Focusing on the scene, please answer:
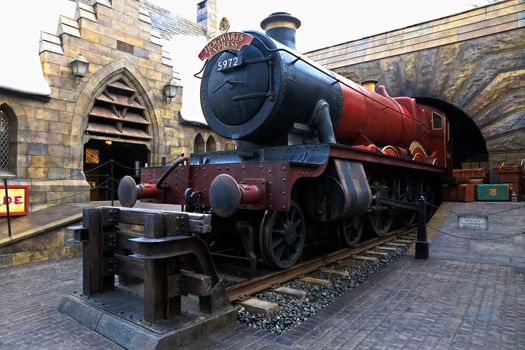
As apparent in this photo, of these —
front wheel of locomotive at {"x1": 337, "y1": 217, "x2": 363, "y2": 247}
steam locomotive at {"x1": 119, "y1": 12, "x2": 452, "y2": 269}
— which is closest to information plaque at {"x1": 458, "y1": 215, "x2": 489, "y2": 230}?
steam locomotive at {"x1": 119, "y1": 12, "x2": 452, "y2": 269}

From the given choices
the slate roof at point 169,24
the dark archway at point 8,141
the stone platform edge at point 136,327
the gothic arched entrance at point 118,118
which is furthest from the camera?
the slate roof at point 169,24

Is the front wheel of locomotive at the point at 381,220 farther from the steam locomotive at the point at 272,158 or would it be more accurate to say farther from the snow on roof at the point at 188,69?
the snow on roof at the point at 188,69

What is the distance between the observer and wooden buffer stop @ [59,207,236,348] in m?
2.71

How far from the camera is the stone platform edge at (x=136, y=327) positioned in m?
2.56

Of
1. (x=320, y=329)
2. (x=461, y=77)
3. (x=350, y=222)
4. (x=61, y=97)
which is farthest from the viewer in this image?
(x=461, y=77)

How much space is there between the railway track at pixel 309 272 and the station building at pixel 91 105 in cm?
492

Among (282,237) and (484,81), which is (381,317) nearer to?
(282,237)

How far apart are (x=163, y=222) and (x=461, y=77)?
1139 centimetres

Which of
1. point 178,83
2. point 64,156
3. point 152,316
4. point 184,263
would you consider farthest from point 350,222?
point 178,83

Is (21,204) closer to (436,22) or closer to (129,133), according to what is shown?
(129,133)

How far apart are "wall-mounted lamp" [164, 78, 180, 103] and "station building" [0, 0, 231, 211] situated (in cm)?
3

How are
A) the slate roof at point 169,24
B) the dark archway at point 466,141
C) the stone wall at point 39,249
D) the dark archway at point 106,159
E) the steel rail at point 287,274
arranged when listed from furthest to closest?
the dark archway at point 466,141, the slate roof at point 169,24, the dark archway at point 106,159, the stone wall at point 39,249, the steel rail at point 287,274

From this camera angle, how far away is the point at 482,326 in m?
3.07

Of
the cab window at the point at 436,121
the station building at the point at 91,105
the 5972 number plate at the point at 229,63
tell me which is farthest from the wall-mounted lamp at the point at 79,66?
the cab window at the point at 436,121
